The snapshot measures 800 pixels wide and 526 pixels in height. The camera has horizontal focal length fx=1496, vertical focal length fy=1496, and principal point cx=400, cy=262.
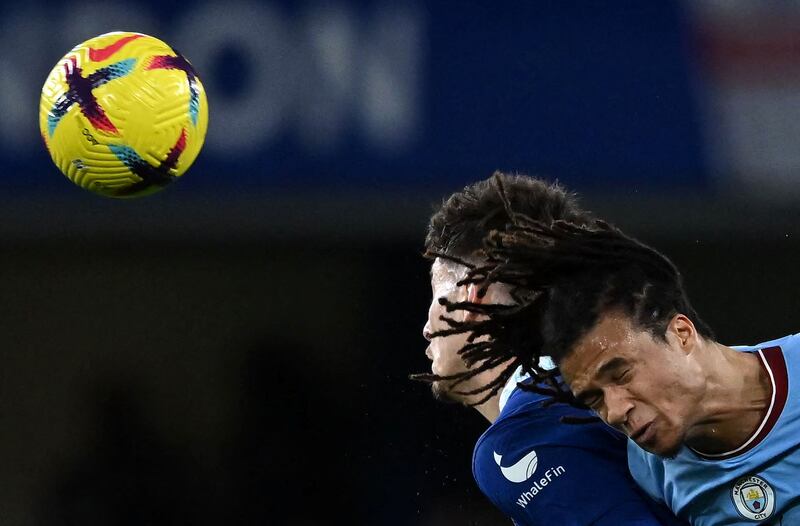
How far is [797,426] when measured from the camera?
9.30 feet

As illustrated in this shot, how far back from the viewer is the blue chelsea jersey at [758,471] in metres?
2.83

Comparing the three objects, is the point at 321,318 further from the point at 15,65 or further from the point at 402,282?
the point at 15,65

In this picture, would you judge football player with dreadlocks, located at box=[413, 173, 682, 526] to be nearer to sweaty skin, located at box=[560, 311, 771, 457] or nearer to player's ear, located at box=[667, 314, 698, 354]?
sweaty skin, located at box=[560, 311, 771, 457]

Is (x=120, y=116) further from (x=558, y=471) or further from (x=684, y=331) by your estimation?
(x=684, y=331)

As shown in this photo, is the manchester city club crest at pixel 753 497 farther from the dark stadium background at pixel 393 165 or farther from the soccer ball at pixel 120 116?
the dark stadium background at pixel 393 165

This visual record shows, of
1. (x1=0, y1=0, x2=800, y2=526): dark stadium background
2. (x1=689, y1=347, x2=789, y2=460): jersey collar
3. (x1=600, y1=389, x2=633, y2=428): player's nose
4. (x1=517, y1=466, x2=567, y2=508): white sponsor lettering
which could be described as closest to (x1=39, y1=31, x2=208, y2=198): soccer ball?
(x1=517, y1=466, x2=567, y2=508): white sponsor lettering

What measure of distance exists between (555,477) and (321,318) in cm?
445

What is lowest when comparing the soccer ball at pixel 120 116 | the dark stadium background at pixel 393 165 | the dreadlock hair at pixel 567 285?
the dark stadium background at pixel 393 165

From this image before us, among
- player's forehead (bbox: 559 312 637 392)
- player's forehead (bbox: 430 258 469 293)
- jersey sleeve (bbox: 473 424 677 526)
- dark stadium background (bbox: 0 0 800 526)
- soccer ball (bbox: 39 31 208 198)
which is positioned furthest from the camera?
dark stadium background (bbox: 0 0 800 526)

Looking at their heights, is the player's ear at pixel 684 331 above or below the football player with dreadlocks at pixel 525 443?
above

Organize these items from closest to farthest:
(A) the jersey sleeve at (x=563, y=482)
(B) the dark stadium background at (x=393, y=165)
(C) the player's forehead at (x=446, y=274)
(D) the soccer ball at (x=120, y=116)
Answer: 1. (A) the jersey sleeve at (x=563, y=482)
2. (C) the player's forehead at (x=446, y=274)
3. (D) the soccer ball at (x=120, y=116)
4. (B) the dark stadium background at (x=393, y=165)

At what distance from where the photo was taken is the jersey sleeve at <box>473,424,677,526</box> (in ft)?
9.83

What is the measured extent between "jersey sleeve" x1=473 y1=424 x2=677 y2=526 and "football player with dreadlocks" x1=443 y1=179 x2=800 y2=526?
0.08m

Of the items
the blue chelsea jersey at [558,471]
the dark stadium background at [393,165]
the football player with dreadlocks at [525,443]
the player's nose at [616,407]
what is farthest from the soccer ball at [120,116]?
the dark stadium background at [393,165]
